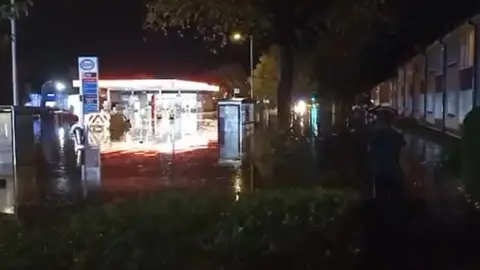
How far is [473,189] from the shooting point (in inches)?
483

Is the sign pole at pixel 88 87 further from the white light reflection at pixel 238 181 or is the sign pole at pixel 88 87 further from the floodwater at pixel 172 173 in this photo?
the white light reflection at pixel 238 181

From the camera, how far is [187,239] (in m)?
6.30

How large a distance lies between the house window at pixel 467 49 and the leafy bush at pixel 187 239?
22.8 meters

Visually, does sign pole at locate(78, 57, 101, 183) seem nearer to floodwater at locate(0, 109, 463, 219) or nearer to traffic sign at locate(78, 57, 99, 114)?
traffic sign at locate(78, 57, 99, 114)

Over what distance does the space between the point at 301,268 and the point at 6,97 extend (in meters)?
29.3

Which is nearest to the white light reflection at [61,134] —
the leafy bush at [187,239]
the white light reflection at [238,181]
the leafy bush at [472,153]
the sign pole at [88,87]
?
the sign pole at [88,87]

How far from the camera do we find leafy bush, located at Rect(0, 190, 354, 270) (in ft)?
19.6

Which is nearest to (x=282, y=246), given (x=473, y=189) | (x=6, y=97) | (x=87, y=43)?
(x=473, y=189)

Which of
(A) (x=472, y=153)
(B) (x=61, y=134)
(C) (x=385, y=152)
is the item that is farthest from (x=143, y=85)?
(C) (x=385, y=152)

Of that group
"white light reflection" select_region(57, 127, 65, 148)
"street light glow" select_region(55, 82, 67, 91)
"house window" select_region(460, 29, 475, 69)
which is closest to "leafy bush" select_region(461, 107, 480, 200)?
"house window" select_region(460, 29, 475, 69)

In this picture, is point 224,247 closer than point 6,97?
Yes

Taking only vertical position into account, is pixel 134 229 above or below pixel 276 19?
below

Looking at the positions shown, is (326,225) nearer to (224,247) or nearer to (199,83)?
(224,247)

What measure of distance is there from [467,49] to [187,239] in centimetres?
2575
